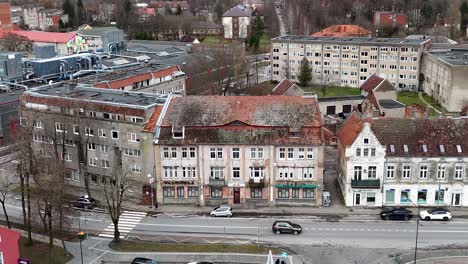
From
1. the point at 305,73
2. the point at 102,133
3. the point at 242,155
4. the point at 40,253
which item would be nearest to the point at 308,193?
the point at 242,155

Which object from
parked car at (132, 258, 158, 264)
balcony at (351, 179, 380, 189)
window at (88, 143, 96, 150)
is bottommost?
parked car at (132, 258, 158, 264)

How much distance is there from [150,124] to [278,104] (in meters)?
13.5

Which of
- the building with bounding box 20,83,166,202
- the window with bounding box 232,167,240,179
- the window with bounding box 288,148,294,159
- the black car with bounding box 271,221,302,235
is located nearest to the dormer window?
the building with bounding box 20,83,166,202

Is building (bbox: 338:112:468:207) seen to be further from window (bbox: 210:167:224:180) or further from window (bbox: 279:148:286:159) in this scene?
window (bbox: 210:167:224:180)

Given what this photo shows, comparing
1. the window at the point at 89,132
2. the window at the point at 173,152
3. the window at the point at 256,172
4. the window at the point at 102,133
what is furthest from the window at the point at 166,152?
the window at the point at 89,132

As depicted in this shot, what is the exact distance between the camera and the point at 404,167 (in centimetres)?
5612

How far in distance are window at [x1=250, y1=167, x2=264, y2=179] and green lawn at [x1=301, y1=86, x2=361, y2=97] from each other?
186 feet

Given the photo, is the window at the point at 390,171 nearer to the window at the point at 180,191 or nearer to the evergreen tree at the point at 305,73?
the window at the point at 180,191

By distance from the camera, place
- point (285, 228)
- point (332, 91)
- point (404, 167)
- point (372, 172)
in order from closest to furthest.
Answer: point (285, 228)
point (404, 167)
point (372, 172)
point (332, 91)

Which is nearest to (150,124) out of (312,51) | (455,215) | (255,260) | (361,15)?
(255,260)

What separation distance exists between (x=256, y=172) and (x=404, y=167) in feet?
48.2

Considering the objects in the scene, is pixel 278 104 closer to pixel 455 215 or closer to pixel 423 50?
pixel 455 215

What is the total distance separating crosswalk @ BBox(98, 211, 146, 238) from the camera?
52.6m

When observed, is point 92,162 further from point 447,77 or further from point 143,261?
point 447,77
